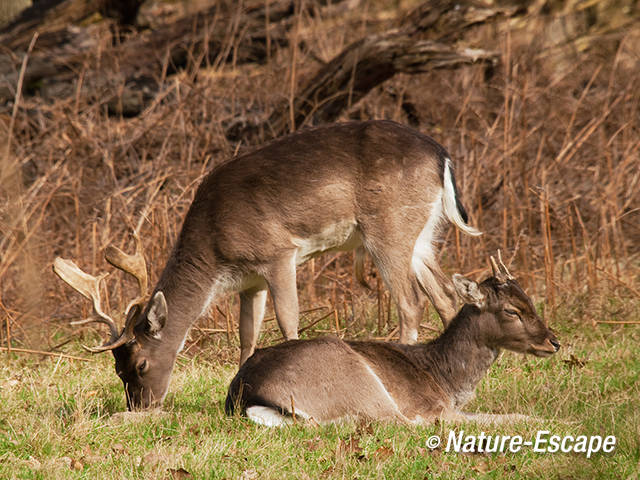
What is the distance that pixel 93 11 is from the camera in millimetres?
13953

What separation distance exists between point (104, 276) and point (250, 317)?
1.39m

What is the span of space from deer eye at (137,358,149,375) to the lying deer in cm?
95

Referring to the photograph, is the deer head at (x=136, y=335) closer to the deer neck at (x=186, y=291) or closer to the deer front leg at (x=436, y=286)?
the deer neck at (x=186, y=291)

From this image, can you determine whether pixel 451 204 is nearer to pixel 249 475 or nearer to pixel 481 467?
pixel 481 467

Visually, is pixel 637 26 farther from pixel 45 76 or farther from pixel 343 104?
pixel 45 76

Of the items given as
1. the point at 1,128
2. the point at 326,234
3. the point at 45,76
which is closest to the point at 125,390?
A: the point at 326,234

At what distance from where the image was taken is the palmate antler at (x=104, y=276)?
5848mm

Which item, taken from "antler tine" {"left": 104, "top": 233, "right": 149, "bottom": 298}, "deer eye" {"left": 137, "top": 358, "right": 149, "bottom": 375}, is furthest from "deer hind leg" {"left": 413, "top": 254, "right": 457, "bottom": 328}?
"deer eye" {"left": 137, "top": 358, "right": 149, "bottom": 375}

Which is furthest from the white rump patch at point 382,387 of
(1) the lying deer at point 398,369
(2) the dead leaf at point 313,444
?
(2) the dead leaf at point 313,444

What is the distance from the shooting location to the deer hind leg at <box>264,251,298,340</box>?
258 inches

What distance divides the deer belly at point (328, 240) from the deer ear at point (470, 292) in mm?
1558

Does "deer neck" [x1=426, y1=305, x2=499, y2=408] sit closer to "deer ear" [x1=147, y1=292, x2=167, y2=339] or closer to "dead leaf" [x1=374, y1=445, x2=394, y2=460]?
"dead leaf" [x1=374, y1=445, x2=394, y2=460]

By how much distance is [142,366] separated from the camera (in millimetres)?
5941

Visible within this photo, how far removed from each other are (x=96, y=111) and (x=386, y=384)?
6.57 m
